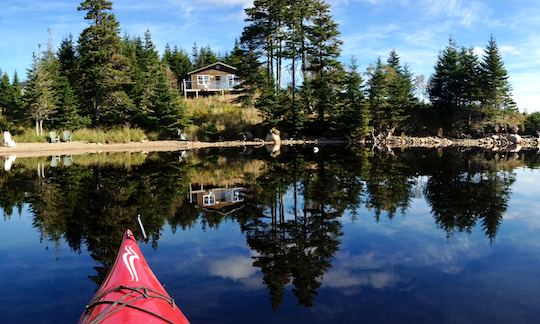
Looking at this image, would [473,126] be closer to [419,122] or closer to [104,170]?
[419,122]

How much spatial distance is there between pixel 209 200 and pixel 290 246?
17.6 ft

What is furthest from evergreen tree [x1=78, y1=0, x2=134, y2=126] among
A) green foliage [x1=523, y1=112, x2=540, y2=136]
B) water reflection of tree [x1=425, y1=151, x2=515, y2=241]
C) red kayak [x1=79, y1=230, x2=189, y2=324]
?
green foliage [x1=523, y1=112, x2=540, y2=136]

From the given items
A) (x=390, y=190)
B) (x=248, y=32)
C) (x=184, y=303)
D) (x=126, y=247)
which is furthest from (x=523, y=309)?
(x=248, y=32)

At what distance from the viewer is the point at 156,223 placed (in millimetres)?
10016

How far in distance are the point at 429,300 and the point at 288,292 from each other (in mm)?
1896

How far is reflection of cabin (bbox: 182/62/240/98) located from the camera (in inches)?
2055

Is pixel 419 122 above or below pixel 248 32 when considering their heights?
below

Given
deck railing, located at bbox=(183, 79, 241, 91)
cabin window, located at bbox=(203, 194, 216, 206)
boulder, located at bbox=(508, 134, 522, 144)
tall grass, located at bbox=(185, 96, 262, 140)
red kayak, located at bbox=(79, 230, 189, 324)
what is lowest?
cabin window, located at bbox=(203, 194, 216, 206)

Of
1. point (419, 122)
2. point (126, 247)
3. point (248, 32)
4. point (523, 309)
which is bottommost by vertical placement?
point (523, 309)

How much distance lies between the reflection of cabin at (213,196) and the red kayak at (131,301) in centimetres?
733

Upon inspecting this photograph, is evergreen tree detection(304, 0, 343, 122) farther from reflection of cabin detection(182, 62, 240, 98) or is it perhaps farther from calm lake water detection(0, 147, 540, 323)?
calm lake water detection(0, 147, 540, 323)

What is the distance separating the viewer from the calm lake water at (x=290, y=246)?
554 cm

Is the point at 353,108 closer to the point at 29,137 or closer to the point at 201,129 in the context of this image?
the point at 201,129

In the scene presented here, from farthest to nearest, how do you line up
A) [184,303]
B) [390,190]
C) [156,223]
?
[390,190] < [156,223] < [184,303]
